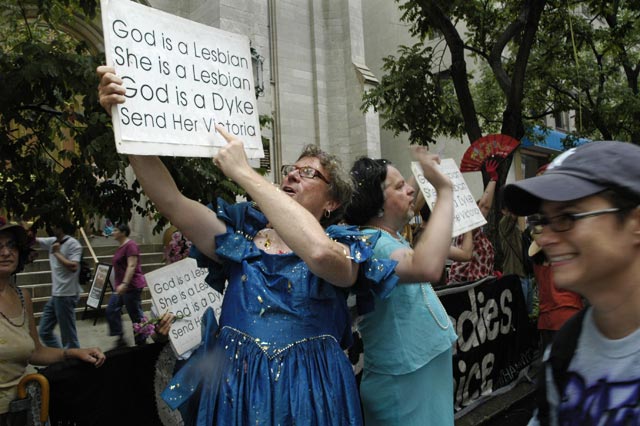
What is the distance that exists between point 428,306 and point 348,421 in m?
0.74

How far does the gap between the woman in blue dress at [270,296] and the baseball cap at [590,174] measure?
71 centimetres

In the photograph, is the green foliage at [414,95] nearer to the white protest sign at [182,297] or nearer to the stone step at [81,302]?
the stone step at [81,302]

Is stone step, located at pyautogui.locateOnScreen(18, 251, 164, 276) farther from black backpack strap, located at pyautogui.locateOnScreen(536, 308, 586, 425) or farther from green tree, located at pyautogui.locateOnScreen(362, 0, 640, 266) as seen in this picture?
black backpack strap, located at pyautogui.locateOnScreen(536, 308, 586, 425)

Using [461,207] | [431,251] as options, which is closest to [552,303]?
[461,207]

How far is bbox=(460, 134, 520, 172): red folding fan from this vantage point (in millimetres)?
5973

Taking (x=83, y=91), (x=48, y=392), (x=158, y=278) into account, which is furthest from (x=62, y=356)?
(x=83, y=91)

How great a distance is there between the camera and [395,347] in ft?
7.30

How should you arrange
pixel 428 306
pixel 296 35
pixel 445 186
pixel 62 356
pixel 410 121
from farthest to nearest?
pixel 296 35 < pixel 410 121 < pixel 62 356 < pixel 428 306 < pixel 445 186

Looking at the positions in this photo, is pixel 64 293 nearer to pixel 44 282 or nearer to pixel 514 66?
pixel 44 282

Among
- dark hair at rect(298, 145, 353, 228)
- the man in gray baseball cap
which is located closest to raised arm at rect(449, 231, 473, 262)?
dark hair at rect(298, 145, 353, 228)

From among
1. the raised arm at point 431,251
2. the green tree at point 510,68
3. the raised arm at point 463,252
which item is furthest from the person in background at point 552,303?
the raised arm at point 431,251

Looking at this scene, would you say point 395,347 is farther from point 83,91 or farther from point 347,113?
point 347,113

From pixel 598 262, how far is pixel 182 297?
260 cm

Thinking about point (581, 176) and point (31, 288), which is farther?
point (31, 288)
